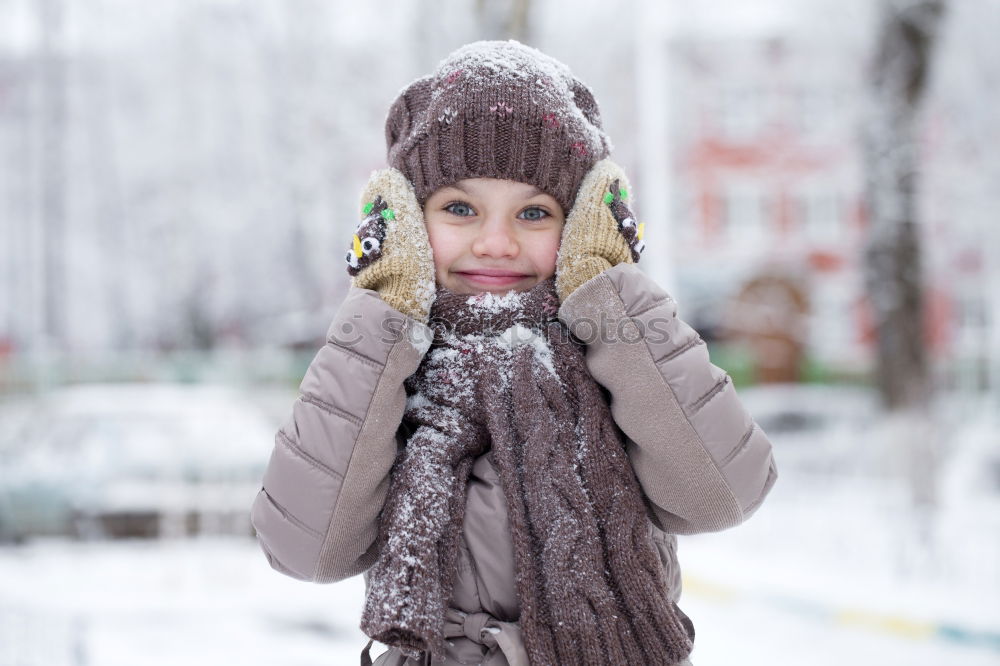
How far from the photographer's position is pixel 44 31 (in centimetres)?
1122

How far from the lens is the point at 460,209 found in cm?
172

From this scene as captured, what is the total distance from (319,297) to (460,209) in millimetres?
12441

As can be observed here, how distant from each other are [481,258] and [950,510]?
7723 mm

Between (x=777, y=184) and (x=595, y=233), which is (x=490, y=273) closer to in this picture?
(x=595, y=233)

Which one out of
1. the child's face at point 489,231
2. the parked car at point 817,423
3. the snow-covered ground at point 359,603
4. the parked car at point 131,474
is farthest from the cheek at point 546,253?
the parked car at point 817,423

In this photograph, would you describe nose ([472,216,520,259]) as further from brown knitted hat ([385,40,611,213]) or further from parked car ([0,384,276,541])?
parked car ([0,384,276,541])

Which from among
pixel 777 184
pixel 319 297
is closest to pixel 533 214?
pixel 319 297

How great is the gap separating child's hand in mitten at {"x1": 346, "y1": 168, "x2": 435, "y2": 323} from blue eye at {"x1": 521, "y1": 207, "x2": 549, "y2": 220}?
Result: 20 cm

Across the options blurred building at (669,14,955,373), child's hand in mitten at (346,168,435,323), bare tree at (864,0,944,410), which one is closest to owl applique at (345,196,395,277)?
child's hand in mitten at (346,168,435,323)

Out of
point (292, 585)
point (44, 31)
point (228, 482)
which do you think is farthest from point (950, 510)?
point (44, 31)

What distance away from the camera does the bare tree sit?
7825mm

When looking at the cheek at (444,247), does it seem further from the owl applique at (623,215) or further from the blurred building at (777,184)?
the blurred building at (777,184)

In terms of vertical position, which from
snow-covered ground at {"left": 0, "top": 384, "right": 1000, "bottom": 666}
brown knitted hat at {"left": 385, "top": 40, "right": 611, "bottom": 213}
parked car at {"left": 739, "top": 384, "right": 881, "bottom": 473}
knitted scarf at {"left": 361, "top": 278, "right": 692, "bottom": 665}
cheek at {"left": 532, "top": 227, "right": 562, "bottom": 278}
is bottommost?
parked car at {"left": 739, "top": 384, "right": 881, "bottom": 473}

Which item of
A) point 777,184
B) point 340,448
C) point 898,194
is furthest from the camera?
point 777,184
